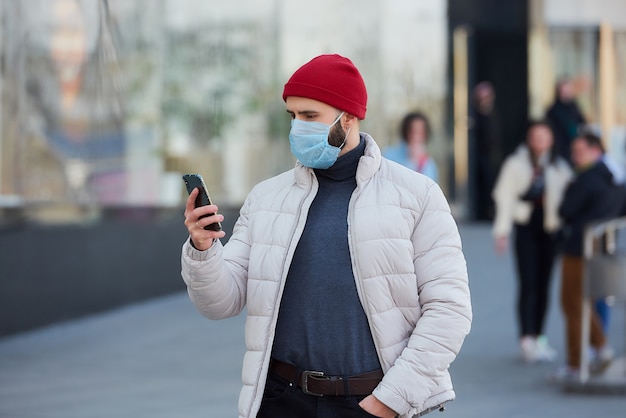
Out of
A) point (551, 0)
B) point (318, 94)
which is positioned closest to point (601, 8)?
point (551, 0)

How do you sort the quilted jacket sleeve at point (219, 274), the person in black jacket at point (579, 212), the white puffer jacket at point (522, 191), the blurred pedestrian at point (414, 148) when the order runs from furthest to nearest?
the white puffer jacket at point (522, 191)
the blurred pedestrian at point (414, 148)
the person in black jacket at point (579, 212)
the quilted jacket sleeve at point (219, 274)

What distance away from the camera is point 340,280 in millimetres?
3660

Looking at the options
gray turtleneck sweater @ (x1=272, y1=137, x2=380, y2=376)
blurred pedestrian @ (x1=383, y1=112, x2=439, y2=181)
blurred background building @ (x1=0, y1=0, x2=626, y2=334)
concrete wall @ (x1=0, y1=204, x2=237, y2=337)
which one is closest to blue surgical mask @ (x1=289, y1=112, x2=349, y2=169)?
gray turtleneck sweater @ (x1=272, y1=137, x2=380, y2=376)

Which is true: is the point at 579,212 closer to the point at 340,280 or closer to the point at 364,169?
the point at 364,169

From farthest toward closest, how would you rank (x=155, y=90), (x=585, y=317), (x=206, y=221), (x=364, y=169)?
(x=155, y=90), (x=585, y=317), (x=364, y=169), (x=206, y=221)

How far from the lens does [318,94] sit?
12.2 ft

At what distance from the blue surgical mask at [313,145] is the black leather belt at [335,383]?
1.91 ft

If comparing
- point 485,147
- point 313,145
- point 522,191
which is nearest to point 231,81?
point 522,191

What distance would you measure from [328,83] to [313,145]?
0.18 meters

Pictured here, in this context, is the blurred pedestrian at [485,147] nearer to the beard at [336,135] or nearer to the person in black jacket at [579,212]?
the person in black jacket at [579,212]

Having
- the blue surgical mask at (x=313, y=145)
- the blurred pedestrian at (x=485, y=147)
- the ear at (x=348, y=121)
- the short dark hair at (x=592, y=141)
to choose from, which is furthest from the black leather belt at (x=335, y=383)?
the blurred pedestrian at (x=485, y=147)

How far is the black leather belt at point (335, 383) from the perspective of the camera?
11.9ft

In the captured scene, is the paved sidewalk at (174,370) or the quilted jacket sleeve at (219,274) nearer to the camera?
the quilted jacket sleeve at (219,274)

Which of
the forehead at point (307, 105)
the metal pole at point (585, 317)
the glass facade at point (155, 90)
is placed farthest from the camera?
the glass facade at point (155, 90)
